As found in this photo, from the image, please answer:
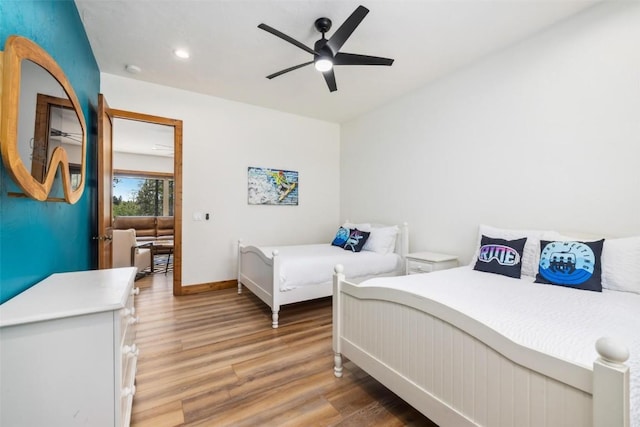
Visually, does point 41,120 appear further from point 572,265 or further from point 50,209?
point 572,265

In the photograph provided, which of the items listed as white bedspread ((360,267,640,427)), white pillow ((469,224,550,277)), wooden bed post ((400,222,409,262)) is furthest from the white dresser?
wooden bed post ((400,222,409,262))

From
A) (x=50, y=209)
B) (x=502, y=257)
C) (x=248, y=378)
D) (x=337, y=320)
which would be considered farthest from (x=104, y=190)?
(x=502, y=257)

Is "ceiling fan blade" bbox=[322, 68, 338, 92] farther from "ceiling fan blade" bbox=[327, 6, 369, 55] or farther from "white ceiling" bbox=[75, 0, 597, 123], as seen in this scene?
"white ceiling" bbox=[75, 0, 597, 123]

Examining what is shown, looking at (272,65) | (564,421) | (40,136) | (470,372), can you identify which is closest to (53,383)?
(40,136)

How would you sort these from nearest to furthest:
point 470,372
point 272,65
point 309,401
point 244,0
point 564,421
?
point 564,421
point 470,372
point 309,401
point 244,0
point 272,65

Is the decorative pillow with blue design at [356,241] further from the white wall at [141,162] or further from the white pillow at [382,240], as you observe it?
the white wall at [141,162]

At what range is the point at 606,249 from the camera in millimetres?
1927

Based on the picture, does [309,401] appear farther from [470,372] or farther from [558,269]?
[558,269]

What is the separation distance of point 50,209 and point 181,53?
6.68 feet

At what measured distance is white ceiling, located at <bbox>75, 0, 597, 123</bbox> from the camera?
2.21m

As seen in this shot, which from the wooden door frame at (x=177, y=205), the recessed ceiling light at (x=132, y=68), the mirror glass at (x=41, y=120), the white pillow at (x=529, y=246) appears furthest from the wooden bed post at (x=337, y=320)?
the recessed ceiling light at (x=132, y=68)

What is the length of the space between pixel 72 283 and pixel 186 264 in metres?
A: 2.49

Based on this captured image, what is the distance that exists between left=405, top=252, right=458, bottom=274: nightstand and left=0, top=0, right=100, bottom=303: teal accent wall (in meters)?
3.12

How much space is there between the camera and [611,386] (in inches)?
30.7
